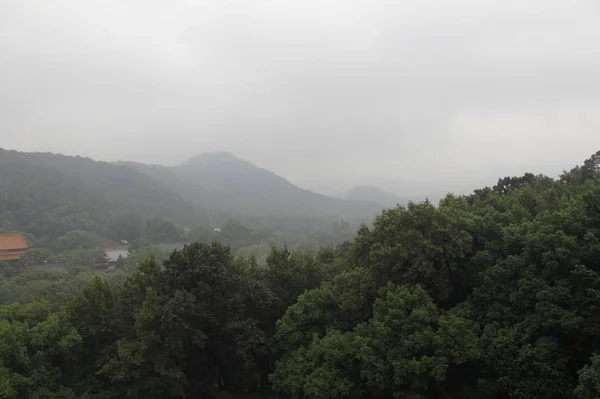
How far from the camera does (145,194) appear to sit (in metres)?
104

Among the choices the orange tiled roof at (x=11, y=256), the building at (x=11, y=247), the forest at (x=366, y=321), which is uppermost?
the forest at (x=366, y=321)

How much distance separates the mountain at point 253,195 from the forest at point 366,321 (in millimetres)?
91423

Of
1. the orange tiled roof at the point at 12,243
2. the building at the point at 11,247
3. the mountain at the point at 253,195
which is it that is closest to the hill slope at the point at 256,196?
the mountain at the point at 253,195

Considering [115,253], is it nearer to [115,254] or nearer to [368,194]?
[115,254]

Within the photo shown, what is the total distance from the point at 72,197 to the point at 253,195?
224ft

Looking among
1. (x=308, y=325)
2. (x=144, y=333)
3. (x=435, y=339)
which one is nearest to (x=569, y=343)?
(x=435, y=339)

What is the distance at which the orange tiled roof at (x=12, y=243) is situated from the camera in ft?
171

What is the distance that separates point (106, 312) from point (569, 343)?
1359 cm

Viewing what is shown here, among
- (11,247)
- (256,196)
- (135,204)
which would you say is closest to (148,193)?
(135,204)

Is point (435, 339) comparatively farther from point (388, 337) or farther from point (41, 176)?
point (41, 176)

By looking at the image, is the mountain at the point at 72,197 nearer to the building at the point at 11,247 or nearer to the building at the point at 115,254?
the building at the point at 115,254

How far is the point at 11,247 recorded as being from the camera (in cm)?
5244

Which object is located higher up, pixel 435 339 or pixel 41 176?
pixel 41 176

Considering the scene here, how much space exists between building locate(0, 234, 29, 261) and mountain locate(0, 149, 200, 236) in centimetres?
1298
